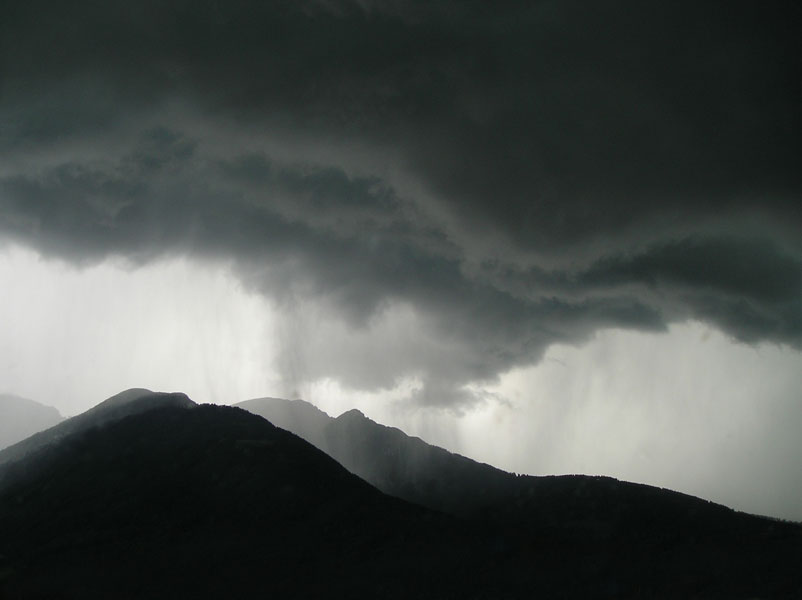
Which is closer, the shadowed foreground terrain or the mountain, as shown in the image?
the shadowed foreground terrain

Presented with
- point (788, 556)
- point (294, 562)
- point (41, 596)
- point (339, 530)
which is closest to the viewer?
point (41, 596)

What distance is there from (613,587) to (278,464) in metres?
94.5

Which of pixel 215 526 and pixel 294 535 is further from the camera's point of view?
pixel 215 526

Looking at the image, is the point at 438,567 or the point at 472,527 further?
the point at 472,527

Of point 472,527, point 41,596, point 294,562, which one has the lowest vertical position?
point 41,596

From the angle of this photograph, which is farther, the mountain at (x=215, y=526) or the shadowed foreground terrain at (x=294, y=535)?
the mountain at (x=215, y=526)

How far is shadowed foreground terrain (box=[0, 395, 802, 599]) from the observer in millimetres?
102562

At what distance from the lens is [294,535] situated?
13200 cm

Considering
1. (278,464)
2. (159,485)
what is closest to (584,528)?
(278,464)

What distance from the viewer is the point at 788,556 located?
4154 inches

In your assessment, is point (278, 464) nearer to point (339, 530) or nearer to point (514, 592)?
point (339, 530)

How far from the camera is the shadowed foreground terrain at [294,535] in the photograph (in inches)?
4038

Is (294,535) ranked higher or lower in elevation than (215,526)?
higher

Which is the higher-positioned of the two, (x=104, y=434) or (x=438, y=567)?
(x=104, y=434)
